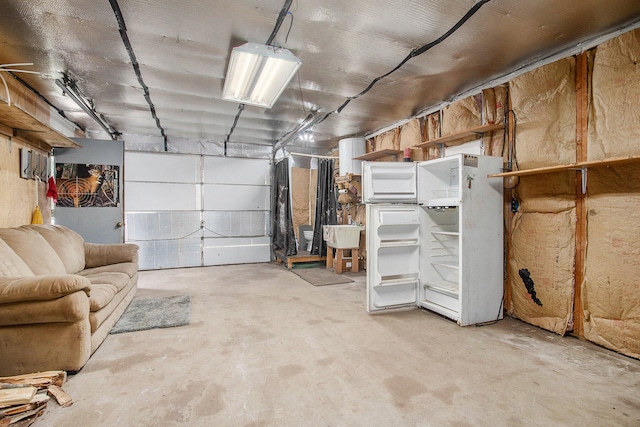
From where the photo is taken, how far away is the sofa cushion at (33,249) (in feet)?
8.68

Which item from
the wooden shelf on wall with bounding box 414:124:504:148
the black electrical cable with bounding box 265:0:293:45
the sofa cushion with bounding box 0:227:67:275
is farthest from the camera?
the wooden shelf on wall with bounding box 414:124:504:148

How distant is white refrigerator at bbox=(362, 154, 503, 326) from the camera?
9.94ft

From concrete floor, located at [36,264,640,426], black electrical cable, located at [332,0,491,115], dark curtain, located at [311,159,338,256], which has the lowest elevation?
concrete floor, located at [36,264,640,426]

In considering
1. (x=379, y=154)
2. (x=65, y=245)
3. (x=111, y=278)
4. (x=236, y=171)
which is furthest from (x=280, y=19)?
(x=236, y=171)

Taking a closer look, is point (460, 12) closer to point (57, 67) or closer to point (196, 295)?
point (57, 67)

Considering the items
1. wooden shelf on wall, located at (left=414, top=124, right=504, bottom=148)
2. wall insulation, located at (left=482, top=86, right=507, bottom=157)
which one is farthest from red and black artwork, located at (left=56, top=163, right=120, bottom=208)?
wall insulation, located at (left=482, top=86, right=507, bottom=157)

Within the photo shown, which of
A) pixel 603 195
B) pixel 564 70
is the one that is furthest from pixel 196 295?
pixel 564 70

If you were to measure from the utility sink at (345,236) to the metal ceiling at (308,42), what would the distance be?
211cm

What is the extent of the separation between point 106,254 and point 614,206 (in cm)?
529

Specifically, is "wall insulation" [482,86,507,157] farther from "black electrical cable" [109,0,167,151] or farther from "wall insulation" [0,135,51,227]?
"wall insulation" [0,135,51,227]

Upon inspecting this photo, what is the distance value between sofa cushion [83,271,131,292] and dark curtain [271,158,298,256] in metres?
3.08

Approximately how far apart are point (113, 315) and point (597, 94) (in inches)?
184

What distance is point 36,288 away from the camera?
1.98m

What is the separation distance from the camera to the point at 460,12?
228 cm
